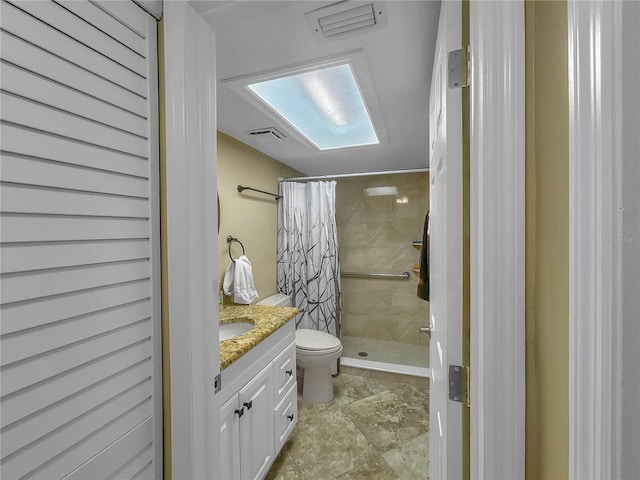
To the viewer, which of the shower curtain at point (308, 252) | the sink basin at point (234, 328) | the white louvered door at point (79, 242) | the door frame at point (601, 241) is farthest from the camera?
the shower curtain at point (308, 252)

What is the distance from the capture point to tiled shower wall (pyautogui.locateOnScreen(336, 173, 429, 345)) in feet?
10.5

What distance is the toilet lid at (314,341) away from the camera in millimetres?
2213

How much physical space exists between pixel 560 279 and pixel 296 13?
1.05 metres

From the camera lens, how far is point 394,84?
4.48ft

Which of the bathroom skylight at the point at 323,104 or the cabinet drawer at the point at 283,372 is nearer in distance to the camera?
the bathroom skylight at the point at 323,104

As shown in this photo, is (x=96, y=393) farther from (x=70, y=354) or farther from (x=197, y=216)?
(x=197, y=216)

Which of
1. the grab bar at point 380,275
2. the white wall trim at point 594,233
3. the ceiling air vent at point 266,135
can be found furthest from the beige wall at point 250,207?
the white wall trim at point 594,233

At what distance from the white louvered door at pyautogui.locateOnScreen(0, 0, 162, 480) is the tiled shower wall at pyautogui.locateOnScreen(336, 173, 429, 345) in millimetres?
2717

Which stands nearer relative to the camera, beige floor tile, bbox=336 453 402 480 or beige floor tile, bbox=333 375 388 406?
beige floor tile, bbox=336 453 402 480

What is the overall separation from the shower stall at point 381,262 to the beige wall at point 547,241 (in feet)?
8.58

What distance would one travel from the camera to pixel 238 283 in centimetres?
199

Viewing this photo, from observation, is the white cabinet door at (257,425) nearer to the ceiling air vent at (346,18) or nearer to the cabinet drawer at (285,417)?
the cabinet drawer at (285,417)

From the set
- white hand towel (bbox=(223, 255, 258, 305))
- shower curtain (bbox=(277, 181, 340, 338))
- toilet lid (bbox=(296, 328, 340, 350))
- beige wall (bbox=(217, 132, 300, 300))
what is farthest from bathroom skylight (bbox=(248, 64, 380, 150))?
toilet lid (bbox=(296, 328, 340, 350))

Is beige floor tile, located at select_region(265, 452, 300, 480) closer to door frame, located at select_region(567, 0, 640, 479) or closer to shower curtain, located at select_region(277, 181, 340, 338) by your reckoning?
shower curtain, located at select_region(277, 181, 340, 338)
